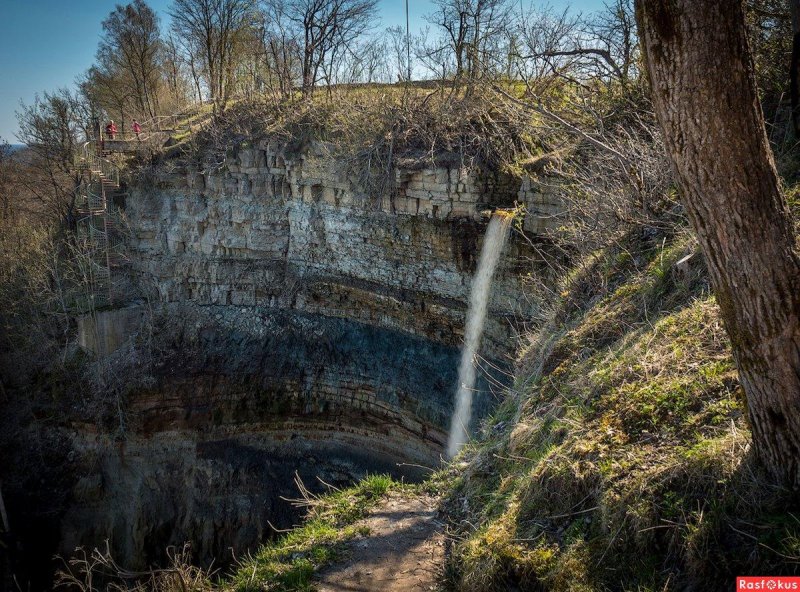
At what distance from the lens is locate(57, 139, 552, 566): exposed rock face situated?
1273cm

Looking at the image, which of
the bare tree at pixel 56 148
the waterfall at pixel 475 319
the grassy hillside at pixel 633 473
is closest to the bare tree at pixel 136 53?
the bare tree at pixel 56 148

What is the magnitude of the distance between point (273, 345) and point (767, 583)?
1367cm

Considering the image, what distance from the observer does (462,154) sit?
11.6m

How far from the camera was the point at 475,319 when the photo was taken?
1201 centimetres

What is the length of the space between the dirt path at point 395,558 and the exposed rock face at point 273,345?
6972mm

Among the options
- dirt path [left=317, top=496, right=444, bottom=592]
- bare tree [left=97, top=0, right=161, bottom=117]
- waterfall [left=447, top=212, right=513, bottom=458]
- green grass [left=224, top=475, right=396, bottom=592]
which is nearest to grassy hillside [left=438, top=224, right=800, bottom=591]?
dirt path [left=317, top=496, right=444, bottom=592]

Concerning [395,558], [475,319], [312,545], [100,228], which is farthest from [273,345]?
[395,558]

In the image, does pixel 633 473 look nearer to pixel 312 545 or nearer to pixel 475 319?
pixel 312 545

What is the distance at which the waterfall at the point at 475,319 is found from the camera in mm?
11242

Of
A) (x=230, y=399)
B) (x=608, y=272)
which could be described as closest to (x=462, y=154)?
(x=608, y=272)

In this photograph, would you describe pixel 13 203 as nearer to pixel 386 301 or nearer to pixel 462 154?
pixel 386 301

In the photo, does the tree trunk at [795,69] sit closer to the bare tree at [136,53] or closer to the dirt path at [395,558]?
the dirt path at [395,558]

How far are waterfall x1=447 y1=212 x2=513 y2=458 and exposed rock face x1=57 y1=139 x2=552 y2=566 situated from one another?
0.25 metres

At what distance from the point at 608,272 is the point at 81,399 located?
48.5ft
